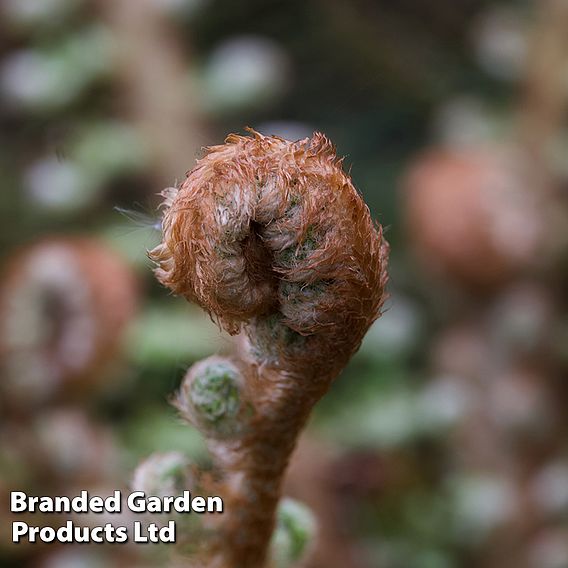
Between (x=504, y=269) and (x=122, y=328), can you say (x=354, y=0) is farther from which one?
(x=122, y=328)

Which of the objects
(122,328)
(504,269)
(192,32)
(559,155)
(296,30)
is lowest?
(122,328)

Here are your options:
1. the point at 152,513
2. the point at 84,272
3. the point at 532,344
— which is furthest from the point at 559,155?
the point at 152,513

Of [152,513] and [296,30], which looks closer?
[152,513]

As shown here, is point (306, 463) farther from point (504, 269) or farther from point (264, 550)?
point (264, 550)

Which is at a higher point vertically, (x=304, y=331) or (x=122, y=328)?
(x=122, y=328)

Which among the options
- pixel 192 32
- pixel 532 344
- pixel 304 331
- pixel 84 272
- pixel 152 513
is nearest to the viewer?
pixel 304 331

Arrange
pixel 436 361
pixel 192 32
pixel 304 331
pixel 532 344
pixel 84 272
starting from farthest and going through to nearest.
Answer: pixel 192 32, pixel 436 361, pixel 532 344, pixel 84 272, pixel 304 331
